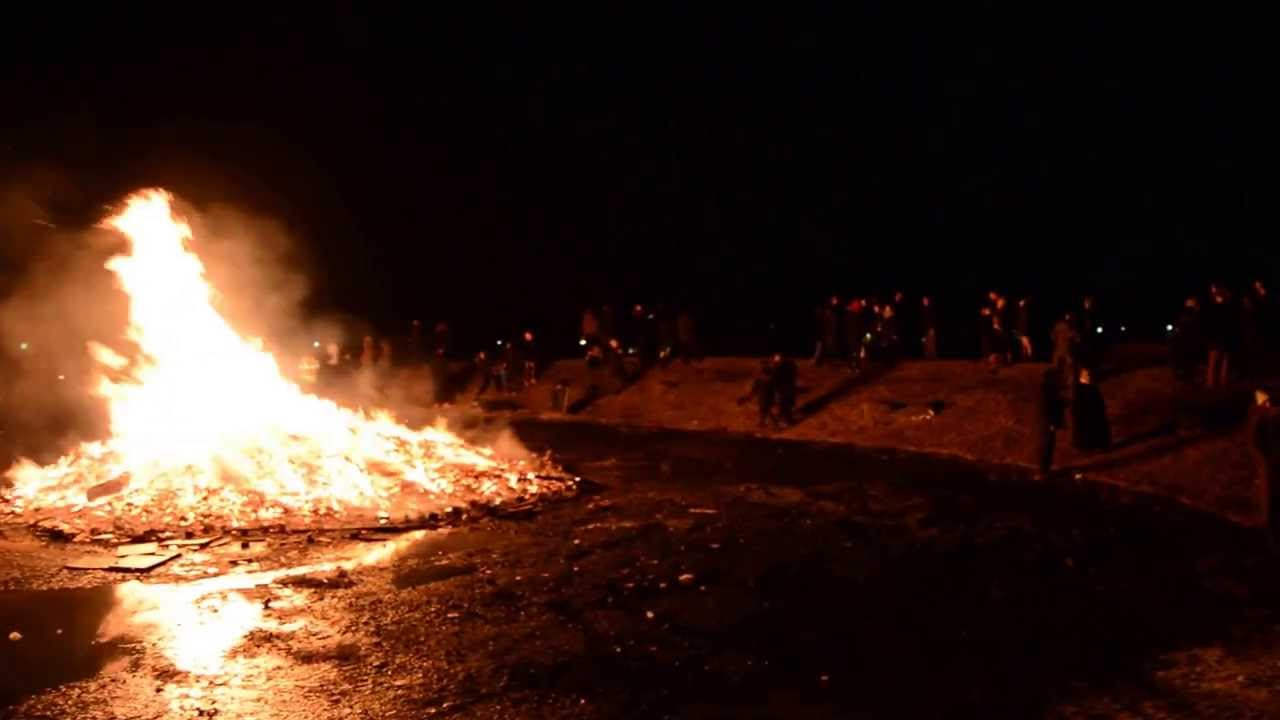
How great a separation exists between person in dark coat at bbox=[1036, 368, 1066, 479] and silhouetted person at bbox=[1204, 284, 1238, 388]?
436 centimetres

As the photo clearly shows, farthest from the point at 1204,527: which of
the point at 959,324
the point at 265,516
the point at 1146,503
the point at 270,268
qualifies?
the point at 270,268

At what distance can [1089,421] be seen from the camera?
18781 millimetres

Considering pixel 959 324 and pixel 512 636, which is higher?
pixel 959 324

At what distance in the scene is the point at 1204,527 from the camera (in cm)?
1335

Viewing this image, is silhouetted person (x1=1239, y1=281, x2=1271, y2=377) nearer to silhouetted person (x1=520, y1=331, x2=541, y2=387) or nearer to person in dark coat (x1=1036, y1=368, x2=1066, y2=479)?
person in dark coat (x1=1036, y1=368, x2=1066, y2=479)

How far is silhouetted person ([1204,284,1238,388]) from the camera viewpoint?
1955 centimetres

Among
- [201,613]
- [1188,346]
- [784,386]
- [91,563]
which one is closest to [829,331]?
[784,386]

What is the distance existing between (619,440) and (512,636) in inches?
629

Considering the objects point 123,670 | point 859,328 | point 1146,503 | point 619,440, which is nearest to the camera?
point 123,670

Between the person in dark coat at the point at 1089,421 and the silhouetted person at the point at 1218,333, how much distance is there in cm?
303

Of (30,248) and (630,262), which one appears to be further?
(630,262)

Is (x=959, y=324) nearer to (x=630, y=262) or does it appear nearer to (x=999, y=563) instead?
(x=999, y=563)

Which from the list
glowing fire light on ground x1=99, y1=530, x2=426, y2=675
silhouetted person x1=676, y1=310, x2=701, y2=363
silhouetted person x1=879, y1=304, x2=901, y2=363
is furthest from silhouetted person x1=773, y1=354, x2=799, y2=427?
glowing fire light on ground x1=99, y1=530, x2=426, y2=675

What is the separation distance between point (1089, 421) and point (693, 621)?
1244 cm
